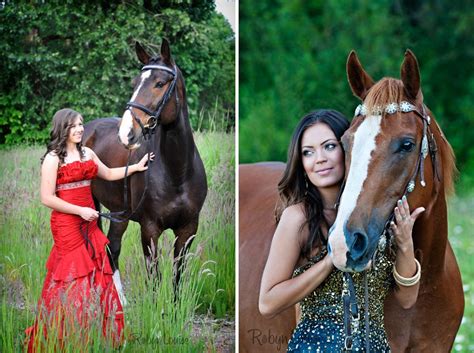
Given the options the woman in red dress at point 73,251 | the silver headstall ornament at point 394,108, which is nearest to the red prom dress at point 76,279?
the woman in red dress at point 73,251

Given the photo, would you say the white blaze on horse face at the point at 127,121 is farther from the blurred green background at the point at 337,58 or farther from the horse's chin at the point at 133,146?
the blurred green background at the point at 337,58

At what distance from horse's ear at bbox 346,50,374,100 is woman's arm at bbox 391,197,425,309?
0.51m

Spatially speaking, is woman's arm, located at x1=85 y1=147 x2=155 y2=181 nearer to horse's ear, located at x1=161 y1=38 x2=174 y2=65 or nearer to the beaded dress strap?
the beaded dress strap

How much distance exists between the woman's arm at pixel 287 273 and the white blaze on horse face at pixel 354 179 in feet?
0.31

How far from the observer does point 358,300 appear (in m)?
2.46

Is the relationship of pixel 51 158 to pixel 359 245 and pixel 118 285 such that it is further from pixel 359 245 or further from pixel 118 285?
pixel 359 245

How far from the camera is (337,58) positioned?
12.5ft

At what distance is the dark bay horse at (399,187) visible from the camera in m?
2.34

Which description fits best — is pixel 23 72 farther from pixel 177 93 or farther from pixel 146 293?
pixel 146 293

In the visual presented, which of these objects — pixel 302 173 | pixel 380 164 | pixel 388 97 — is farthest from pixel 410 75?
pixel 302 173

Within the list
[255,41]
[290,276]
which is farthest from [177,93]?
[290,276]

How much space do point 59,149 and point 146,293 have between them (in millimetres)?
874

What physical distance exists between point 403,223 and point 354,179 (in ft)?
0.77

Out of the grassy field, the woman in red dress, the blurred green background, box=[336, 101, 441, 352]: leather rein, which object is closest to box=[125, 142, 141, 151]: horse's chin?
the woman in red dress
